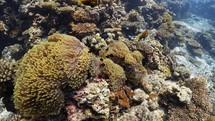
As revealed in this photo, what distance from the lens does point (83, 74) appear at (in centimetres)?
A: 475

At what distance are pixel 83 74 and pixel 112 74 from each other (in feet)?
2.60

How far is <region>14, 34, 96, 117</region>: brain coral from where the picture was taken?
422cm

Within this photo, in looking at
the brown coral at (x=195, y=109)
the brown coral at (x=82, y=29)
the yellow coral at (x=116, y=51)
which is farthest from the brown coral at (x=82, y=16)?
the brown coral at (x=195, y=109)

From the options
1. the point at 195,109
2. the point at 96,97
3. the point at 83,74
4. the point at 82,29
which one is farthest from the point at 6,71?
the point at 195,109

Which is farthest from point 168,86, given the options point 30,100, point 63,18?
point 63,18

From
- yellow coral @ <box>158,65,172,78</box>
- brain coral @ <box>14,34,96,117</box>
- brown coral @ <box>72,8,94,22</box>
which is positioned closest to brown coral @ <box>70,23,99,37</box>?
brown coral @ <box>72,8,94,22</box>

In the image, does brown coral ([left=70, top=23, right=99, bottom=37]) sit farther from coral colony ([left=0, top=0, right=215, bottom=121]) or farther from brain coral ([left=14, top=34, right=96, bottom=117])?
brain coral ([left=14, top=34, right=96, bottom=117])

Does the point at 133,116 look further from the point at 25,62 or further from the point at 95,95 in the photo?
the point at 25,62

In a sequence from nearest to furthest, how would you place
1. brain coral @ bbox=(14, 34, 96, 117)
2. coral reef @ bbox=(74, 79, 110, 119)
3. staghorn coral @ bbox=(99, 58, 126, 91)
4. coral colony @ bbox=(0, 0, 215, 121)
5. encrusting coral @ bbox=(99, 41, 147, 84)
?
1. brain coral @ bbox=(14, 34, 96, 117)
2. coral colony @ bbox=(0, 0, 215, 121)
3. coral reef @ bbox=(74, 79, 110, 119)
4. staghorn coral @ bbox=(99, 58, 126, 91)
5. encrusting coral @ bbox=(99, 41, 147, 84)

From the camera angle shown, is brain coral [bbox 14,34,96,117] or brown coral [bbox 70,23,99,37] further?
brown coral [bbox 70,23,99,37]

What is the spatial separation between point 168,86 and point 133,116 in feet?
4.77

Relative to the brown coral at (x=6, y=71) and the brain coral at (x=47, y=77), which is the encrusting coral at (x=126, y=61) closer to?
the brain coral at (x=47, y=77)

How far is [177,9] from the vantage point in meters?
24.2

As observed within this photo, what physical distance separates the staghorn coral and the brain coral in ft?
1.73
